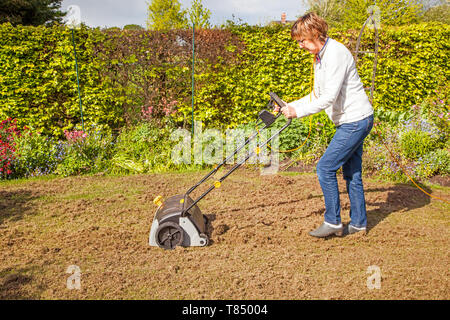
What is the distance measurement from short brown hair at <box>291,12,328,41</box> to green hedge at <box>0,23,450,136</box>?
3664 mm

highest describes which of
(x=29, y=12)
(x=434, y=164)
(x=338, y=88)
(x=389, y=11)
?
(x=29, y=12)

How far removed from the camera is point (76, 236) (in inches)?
149

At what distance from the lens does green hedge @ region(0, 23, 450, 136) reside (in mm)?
6660

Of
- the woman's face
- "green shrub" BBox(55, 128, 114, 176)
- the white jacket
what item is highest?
the woman's face

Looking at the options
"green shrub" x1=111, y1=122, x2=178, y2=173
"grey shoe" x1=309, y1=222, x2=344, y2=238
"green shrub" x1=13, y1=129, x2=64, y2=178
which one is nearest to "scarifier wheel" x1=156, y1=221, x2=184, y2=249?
Answer: "grey shoe" x1=309, y1=222, x2=344, y2=238

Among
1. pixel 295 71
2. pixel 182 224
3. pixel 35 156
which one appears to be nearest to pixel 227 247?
pixel 182 224

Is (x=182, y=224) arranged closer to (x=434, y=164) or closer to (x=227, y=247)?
(x=227, y=247)

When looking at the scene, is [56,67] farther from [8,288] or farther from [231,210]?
[8,288]

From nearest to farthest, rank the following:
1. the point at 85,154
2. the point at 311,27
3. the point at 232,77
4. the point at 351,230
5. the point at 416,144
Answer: the point at 311,27, the point at 351,230, the point at 416,144, the point at 85,154, the point at 232,77

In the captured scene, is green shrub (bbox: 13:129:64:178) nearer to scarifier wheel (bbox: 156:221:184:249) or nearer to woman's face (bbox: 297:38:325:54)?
scarifier wheel (bbox: 156:221:184:249)

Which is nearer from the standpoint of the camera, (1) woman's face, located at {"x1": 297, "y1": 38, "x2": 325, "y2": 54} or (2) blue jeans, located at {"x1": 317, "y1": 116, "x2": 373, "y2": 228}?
(1) woman's face, located at {"x1": 297, "y1": 38, "x2": 325, "y2": 54}

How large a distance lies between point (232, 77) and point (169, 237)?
4.23 meters

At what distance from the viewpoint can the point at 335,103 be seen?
3.43 meters

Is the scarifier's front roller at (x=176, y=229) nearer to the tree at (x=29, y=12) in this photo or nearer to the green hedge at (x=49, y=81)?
the green hedge at (x=49, y=81)
